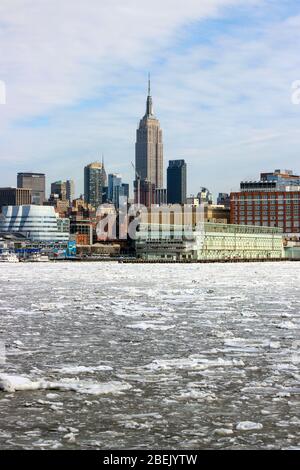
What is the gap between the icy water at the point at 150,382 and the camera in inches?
572

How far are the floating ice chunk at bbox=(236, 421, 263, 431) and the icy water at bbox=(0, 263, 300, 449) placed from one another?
0.8 inches

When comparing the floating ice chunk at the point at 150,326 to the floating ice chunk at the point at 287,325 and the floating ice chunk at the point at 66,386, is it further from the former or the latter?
the floating ice chunk at the point at 66,386

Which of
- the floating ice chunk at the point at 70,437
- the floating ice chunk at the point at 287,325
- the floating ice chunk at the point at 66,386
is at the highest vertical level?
the floating ice chunk at the point at 287,325

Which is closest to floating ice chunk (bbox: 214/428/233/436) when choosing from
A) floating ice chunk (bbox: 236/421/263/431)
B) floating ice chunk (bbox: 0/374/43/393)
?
floating ice chunk (bbox: 236/421/263/431)

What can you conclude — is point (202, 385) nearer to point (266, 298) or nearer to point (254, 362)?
point (254, 362)

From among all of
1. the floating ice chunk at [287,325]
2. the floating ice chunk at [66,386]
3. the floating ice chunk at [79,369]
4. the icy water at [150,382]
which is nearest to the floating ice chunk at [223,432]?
the icy water at [150,382]

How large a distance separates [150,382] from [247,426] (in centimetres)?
459

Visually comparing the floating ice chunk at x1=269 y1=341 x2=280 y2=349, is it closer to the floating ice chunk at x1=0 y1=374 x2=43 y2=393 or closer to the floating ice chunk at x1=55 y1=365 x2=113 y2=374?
the floating ice chunk at x1=55 y1=365 x2=113 y2=374

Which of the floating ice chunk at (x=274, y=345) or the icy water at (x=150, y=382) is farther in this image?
the floating ice chunk at (x=274, y=345)

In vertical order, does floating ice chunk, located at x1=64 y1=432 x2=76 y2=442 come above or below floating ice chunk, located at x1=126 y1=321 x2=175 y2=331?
below

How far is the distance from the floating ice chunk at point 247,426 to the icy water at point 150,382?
0.07ft

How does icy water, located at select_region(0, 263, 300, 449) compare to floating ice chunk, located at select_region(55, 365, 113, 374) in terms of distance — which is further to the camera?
floating ice chunk, located at select_region(55, 365, 113, 374)

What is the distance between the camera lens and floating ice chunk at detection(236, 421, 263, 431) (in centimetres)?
1495

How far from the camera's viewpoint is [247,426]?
49.4 feet
